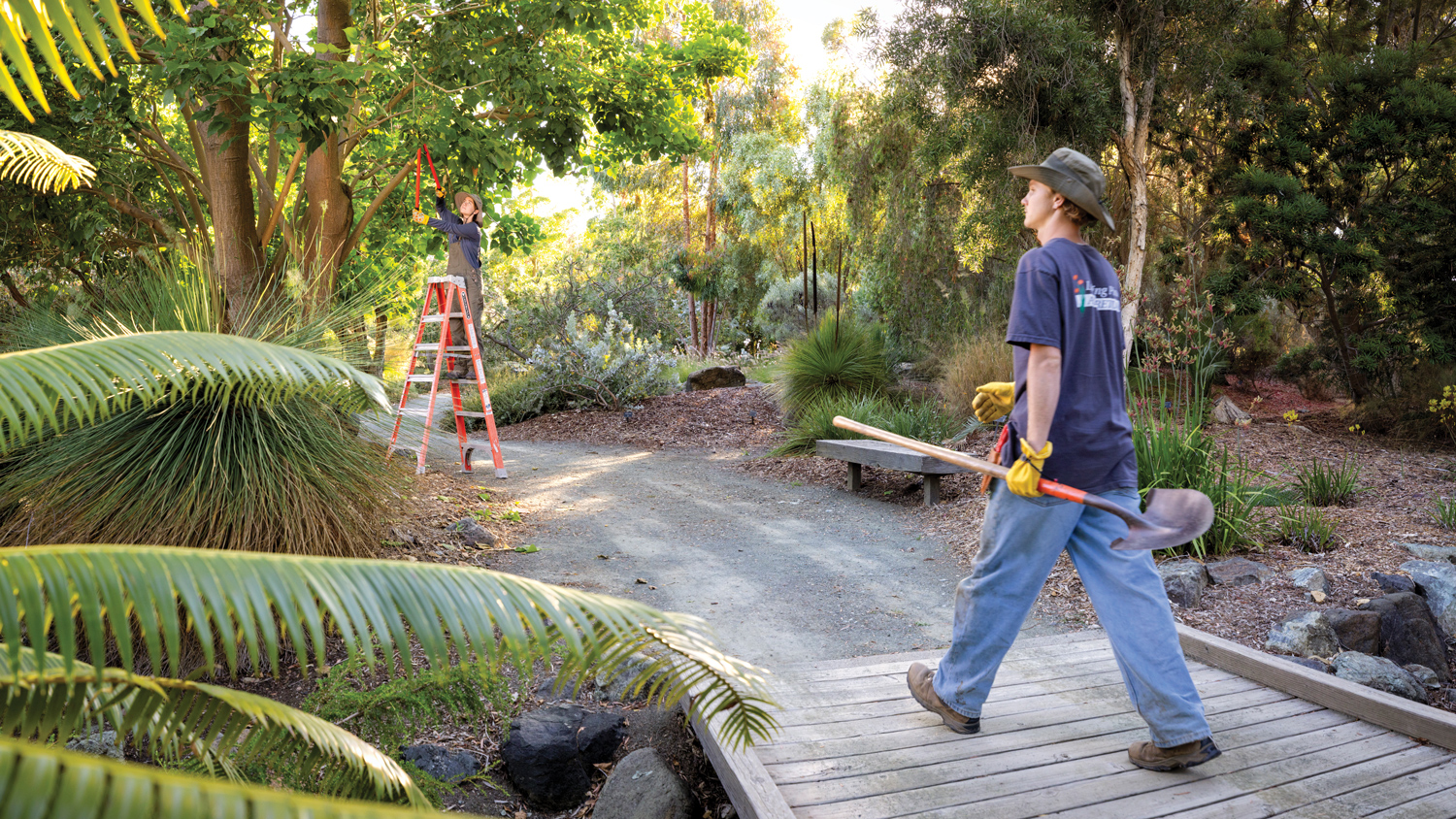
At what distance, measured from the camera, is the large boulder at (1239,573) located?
471cm

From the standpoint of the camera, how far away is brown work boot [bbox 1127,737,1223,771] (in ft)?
8.67

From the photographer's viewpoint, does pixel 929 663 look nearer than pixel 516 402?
Yes

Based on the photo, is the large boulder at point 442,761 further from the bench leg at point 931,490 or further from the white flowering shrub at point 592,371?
the white flowering shrub at point 592,371

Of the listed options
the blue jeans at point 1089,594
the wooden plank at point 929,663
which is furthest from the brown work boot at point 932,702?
the wooden plank at point 929,663

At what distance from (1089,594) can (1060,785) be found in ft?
1.88

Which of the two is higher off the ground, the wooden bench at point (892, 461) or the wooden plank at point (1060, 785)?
the wooden bench at point (892, 461)

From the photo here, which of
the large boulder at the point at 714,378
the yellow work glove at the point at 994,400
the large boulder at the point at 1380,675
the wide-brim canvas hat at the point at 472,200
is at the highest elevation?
the wide-brim canvas hat at the point at 472,200

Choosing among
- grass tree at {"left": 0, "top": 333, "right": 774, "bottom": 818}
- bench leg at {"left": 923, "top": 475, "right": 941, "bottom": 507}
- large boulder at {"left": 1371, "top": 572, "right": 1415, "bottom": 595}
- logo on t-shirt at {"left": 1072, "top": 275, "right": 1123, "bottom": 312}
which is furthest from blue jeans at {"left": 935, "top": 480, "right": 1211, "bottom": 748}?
bench leg at {"left": 923, "top": 475, "right": 941, "bottom": 507}

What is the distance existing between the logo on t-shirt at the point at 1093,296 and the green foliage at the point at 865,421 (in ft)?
19.7

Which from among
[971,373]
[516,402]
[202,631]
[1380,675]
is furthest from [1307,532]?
A: [516,402]

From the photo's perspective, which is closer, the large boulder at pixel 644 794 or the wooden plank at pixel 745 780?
the wooden plank at pixel 745 780

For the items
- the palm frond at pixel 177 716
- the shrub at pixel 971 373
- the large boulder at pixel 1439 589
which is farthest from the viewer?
the shrub at pixel 971 373

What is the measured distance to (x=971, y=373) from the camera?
396 inches

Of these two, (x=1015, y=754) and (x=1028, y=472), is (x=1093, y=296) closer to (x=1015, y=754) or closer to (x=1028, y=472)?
(x=1028, y=472)
